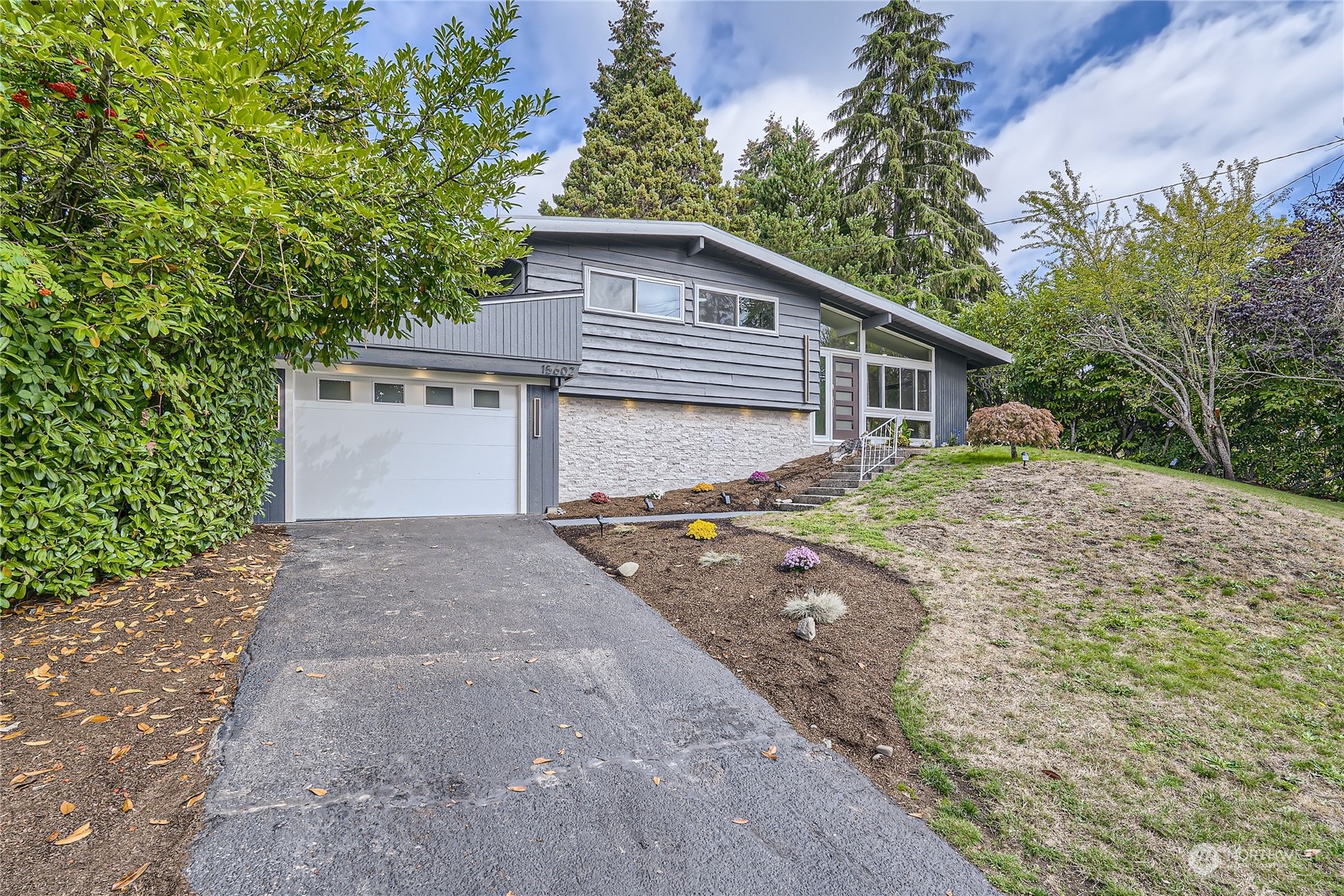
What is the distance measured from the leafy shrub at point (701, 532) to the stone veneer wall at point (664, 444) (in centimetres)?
320

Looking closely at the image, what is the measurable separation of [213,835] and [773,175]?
74.1 feet

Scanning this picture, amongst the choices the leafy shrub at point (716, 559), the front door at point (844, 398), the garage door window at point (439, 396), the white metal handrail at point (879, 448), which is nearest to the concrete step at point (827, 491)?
the white metal handrail at point (879, 448)

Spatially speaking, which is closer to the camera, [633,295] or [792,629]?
[792,629]

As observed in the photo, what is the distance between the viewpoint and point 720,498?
9.68 m

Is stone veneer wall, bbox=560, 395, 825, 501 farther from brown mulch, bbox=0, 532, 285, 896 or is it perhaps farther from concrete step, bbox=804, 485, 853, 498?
brown mulch, bbox=0, 532, 285, 896

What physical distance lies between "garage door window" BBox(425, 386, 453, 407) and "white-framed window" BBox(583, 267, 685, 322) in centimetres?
262

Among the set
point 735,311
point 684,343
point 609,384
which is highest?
point 735,311

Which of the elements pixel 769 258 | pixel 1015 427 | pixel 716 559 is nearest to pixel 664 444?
pixel 769 258

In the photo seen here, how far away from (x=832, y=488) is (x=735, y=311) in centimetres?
382

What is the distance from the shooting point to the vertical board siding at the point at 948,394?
13.5 m

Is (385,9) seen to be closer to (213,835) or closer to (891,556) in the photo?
(213,835)

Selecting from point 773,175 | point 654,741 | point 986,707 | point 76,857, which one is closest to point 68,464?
point 76,857

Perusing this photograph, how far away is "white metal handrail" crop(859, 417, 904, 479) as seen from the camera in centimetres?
1041

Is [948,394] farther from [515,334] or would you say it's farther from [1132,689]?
[1132,689]
